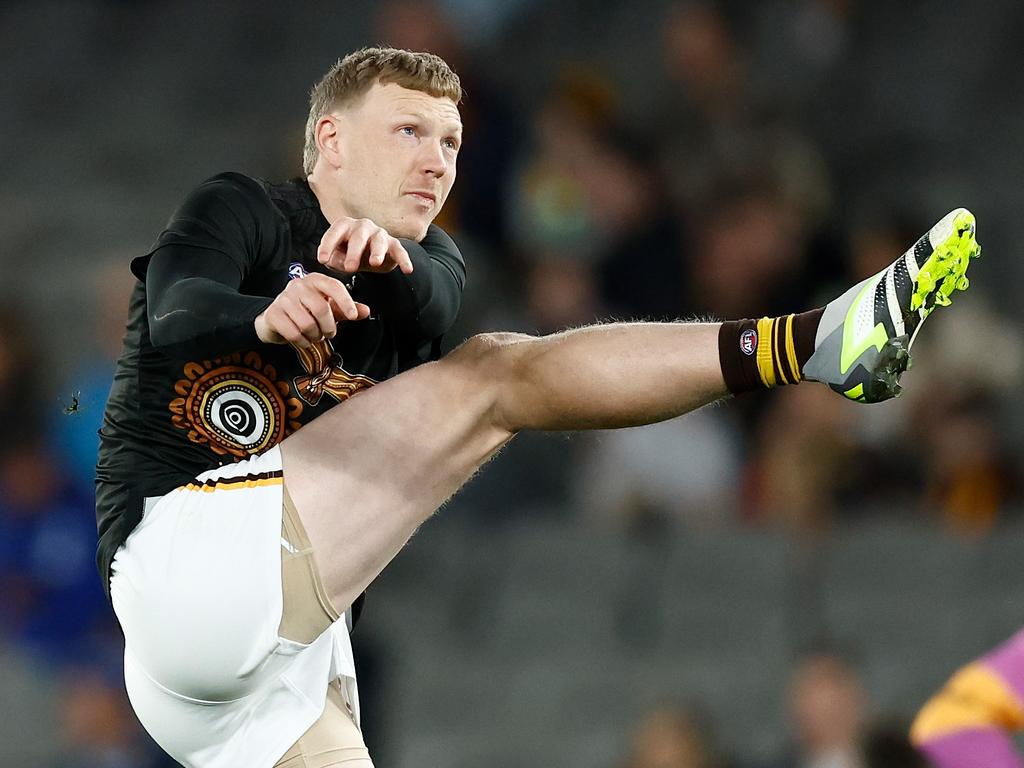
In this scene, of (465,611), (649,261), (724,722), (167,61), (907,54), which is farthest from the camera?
(167,61)

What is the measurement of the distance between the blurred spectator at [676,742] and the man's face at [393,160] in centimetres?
226

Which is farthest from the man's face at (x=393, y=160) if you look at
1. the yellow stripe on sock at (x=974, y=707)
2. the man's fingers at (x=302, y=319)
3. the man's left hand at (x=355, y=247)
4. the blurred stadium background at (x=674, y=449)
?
the blurred stadium background at (x=674, y=449)

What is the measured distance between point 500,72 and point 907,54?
187 cm

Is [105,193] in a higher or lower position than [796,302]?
higher

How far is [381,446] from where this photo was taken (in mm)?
3053

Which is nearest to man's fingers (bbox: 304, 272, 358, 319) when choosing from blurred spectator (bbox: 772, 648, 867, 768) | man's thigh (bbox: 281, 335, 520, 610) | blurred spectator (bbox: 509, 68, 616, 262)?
man's thigh (bbox: 281, 335, 520, 610)

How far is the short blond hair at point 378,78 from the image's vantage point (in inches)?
126

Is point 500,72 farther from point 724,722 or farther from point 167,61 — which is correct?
point 724,722

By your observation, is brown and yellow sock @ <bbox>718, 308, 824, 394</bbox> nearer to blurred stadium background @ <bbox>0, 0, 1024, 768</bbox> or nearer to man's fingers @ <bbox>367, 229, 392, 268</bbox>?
man's fingers @ <bbox>367, 229, 392, 268</bbox>

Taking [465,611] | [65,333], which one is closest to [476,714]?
[465,611]

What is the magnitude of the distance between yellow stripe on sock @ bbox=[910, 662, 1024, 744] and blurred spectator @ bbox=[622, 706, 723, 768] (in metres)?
1.80

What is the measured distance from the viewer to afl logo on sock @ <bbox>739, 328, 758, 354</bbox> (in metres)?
2.88

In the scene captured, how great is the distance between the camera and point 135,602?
9.95ft

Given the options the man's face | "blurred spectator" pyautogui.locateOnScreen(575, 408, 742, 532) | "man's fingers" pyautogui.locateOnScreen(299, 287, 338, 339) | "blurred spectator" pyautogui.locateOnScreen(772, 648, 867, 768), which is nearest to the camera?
"man's fingers" pyautogui.locateOnScreen(299, 287, 338, 339)
